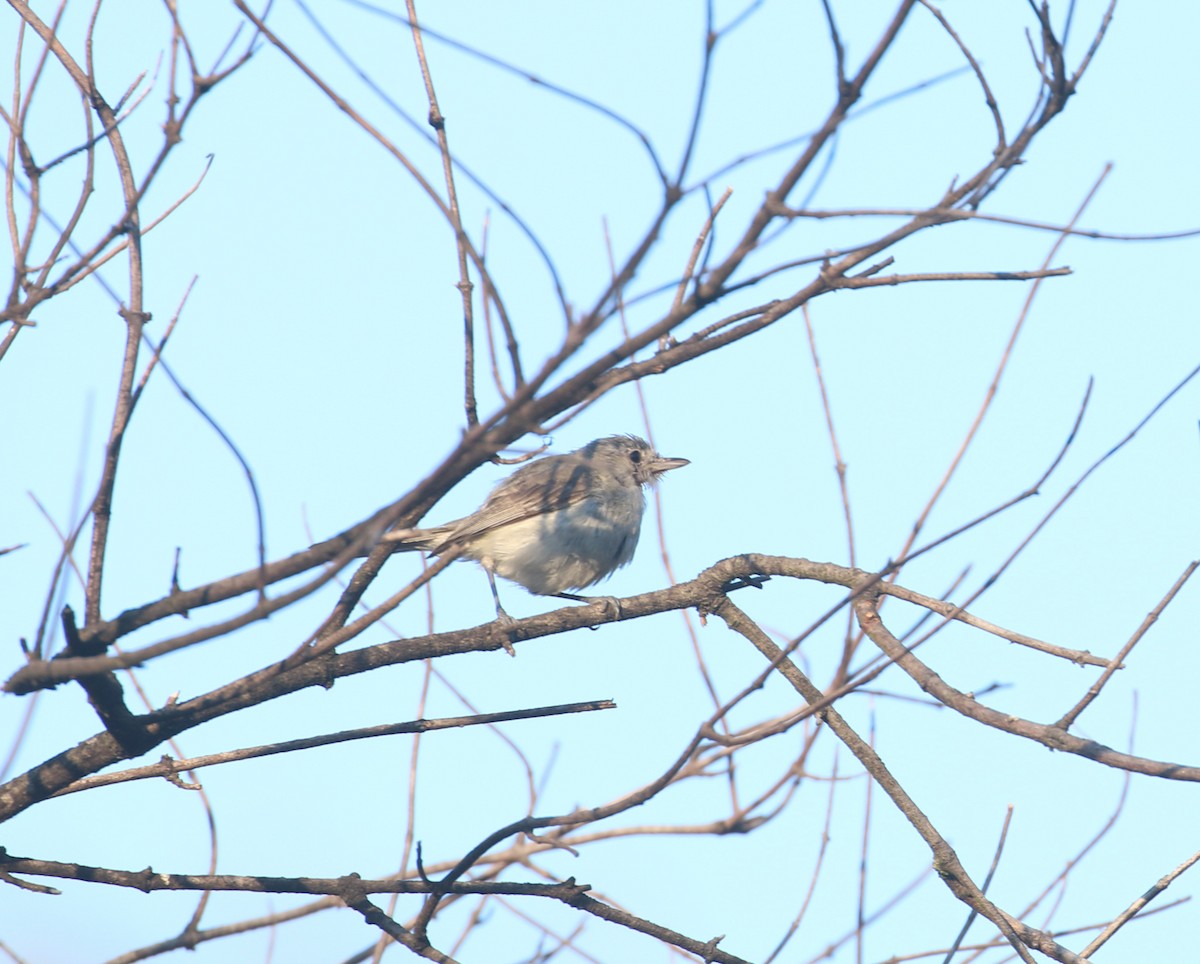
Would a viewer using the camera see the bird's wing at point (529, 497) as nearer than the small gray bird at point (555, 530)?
No

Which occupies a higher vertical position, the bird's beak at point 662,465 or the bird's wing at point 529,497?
the bird's beak at point 662,465

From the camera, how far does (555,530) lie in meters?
7.66

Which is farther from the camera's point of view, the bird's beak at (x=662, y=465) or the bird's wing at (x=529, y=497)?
the bird's beak at (x=662, y=465)

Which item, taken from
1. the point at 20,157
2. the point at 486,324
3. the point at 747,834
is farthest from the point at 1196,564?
the point at 20,157

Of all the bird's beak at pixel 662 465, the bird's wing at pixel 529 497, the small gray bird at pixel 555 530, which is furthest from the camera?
the bird's beak at pixel 662 465

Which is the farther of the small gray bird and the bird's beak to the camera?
the bird's beak

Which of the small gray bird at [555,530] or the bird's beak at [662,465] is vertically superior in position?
the bird's beak at [662,465]

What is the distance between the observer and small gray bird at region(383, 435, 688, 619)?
7.68 meters

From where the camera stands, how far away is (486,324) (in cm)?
283

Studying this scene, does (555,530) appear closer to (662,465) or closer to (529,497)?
(529,497)

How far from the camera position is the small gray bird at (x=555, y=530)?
25.2ft

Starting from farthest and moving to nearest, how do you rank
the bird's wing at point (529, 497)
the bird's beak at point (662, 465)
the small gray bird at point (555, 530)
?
the bird's beak at point (662, 465) → the bird's wing at point (529, 497) → the small gray bird at point (555, 530)

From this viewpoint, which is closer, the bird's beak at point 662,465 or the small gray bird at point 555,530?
the small gray bird at point 555,530

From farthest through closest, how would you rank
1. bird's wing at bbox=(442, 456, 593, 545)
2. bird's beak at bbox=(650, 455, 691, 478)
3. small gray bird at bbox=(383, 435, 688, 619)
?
bird's beak at bbox=(650, 455, 691, 478)
bird's wing at bbox=(442, 456, 593, 545)
small gray bird at bbox=(383, 435, 688, 619)
